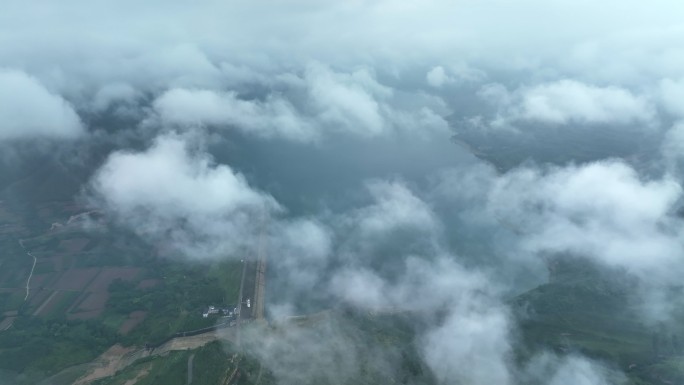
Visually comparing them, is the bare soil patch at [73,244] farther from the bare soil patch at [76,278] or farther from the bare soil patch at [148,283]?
the bare soil patch at [148,283]

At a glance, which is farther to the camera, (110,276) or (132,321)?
(110,276)

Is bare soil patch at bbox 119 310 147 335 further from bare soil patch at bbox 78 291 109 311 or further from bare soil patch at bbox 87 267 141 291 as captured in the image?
bare soil patch at bbox 87 267 141 291

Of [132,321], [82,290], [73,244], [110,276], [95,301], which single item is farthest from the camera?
[73,244]

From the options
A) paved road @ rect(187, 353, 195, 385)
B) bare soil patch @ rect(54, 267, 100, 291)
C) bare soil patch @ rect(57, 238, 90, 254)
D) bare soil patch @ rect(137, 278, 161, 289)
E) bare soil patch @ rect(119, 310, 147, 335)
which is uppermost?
bare soil patch @ rect(57, 238, 90, 254)

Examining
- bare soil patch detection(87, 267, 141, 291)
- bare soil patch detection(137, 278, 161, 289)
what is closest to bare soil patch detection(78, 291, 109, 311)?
bare soil patch detection(87, 267, 141, 291)

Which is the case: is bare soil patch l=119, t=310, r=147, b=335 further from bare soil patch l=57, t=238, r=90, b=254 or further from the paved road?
bare soil patch l=57, t=238, r=90, b=254

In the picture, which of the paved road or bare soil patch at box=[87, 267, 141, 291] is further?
bare soil patch at box=[87, 267, 141, 291]

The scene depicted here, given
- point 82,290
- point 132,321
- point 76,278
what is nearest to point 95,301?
point 82,290

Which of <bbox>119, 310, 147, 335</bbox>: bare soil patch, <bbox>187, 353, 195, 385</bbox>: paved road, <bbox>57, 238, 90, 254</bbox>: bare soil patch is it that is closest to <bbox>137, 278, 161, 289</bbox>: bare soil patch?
<bbox>119, 310, 147, 335</bbox>: bare soil patch

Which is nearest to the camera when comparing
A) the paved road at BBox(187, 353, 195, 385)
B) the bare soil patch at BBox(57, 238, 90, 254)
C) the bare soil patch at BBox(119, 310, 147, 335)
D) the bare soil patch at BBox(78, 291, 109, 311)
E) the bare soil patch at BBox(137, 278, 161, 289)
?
the paved road at BBox(187, 353, 195, 385)

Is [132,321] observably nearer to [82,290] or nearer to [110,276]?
[82,290]

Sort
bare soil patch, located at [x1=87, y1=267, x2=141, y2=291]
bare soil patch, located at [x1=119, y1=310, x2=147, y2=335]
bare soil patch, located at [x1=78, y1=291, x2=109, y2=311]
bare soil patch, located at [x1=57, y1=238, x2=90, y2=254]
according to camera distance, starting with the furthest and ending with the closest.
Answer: bare soil patch, located at [x1=57, y1=238, x2=90, y2=254], bare soil patch, located at [x1=87, y1=267, x2=141, y2=291], bare soil patch, located at [x1=78, y1=291, x2=109, y2=311], bare soil patch, located at [x1=119, y1=310, x2=147, y2=335]

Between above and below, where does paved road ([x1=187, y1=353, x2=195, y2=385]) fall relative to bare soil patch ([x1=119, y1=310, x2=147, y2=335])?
below
